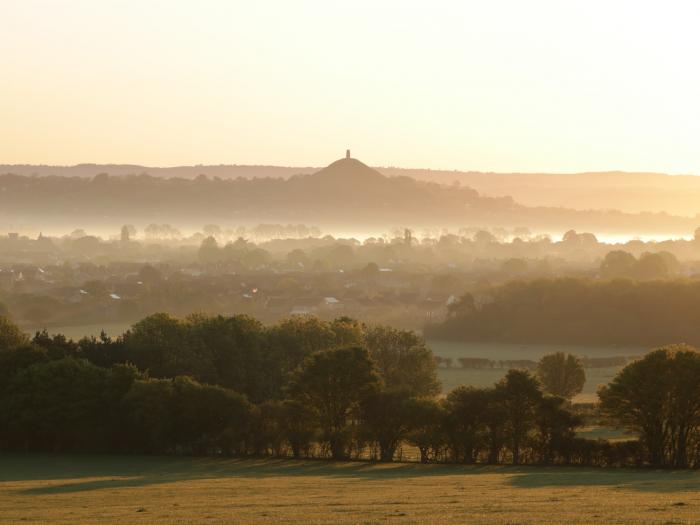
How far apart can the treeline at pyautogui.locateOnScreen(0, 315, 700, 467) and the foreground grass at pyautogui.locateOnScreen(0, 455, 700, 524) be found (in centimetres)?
225

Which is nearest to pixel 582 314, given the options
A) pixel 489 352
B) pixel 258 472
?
pixel 489 352

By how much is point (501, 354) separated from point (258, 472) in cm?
5312

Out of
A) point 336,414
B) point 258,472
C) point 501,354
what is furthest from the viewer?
point 501,354

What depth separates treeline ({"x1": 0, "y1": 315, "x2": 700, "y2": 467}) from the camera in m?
46.3

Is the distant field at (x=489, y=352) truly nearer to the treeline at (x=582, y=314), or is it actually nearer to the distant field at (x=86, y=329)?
the distant field at (x=86, y=329)

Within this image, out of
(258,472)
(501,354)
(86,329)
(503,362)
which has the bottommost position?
(258,472)

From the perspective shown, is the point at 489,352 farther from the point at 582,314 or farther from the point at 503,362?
the point at 582,314

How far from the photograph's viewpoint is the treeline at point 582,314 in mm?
100750

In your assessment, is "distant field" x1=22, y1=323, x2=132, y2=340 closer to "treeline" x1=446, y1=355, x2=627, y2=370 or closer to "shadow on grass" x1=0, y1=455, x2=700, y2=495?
"treeline" x1=446, y1=355, x2=627, y2=370

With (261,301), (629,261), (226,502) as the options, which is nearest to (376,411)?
(226,502)

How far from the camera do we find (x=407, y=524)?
2644 cm

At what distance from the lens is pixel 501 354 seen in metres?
92.9

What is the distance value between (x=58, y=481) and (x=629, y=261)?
417 feet

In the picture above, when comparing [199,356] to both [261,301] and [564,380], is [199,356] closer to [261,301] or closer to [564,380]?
[564,380]
